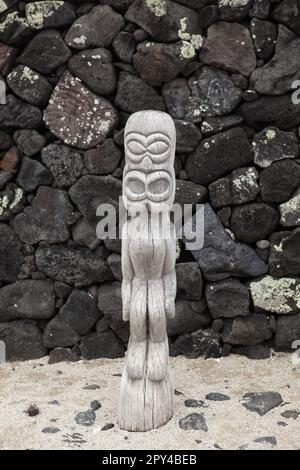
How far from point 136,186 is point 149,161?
16cm

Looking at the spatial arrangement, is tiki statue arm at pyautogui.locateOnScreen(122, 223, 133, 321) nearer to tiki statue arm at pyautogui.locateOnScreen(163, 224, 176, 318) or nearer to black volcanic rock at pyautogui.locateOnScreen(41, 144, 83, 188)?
tiki statue arm at pyautogui.locateOnScreen(163, 224, 176, 318)

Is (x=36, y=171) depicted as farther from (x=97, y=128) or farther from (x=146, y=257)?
(x=146, y=257)

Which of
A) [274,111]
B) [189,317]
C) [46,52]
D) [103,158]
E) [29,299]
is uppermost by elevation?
[46,52]

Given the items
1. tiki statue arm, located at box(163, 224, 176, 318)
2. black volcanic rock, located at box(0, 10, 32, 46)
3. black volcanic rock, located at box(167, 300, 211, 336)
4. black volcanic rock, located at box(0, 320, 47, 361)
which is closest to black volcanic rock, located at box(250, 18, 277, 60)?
black volcanic rock, located at box(0, 10, 32, 46)

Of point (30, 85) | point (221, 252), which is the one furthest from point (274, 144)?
point (30, 85)

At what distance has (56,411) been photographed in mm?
3250

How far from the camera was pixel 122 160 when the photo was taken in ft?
13.2

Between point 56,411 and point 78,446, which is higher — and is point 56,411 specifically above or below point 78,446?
below

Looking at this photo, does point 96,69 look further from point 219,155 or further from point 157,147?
point 157,147

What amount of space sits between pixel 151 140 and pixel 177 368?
1.90 metres

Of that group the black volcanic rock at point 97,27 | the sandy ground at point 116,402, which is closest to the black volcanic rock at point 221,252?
the sandy ground at point 116,402

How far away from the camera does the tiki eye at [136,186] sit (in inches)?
114

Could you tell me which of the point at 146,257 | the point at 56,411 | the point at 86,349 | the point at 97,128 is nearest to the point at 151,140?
the point at 146,257

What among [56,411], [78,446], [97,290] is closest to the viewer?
[78,446]
